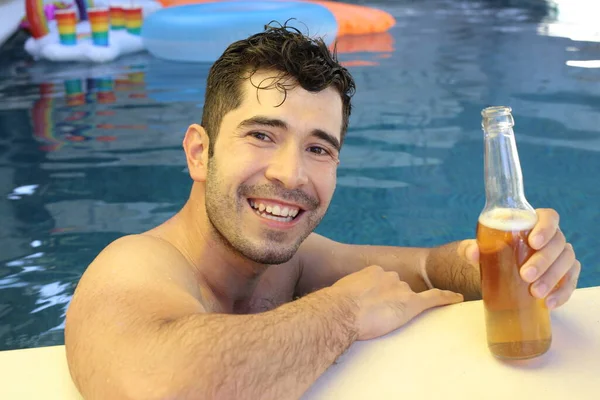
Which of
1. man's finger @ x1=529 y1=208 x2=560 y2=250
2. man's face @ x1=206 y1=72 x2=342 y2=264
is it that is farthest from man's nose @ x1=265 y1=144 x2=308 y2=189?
man's finger @ x1=529 y1=208 x2=560 y2=250

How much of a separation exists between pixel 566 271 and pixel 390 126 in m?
3.90

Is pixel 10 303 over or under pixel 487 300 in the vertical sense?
under

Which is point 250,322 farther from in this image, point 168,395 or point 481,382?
point 481,382

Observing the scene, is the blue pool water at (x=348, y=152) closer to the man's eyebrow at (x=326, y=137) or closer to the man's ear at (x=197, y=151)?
the man's ear at (x=197, y=151)

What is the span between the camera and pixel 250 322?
140 centimetres

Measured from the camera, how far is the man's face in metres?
1.82

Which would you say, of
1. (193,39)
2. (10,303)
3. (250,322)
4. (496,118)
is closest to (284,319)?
(250,322)

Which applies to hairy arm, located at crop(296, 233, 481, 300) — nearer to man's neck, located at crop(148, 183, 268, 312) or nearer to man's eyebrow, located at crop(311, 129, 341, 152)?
man's neck, located at crop(148, 183, 268, 312)

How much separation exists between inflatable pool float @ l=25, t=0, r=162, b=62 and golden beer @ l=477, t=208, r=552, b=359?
694 cm

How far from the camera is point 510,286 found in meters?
1.40

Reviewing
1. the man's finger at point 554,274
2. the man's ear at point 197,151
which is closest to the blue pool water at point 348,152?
the man's ear at point 197,151

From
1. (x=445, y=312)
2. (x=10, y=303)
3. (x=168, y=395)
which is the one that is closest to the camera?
→ (x=168, y=395)

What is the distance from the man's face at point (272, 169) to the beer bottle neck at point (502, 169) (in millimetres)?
537

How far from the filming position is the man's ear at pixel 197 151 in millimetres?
2021
